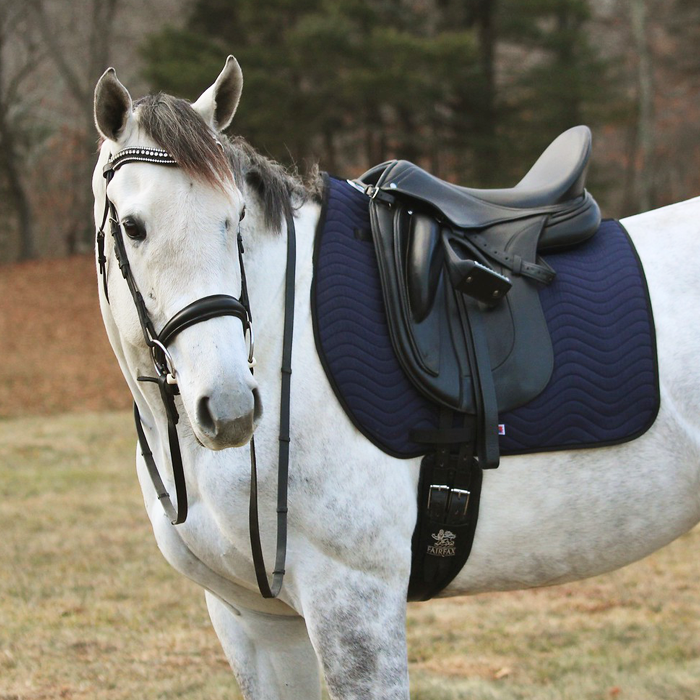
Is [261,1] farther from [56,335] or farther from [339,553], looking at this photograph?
[339,553]

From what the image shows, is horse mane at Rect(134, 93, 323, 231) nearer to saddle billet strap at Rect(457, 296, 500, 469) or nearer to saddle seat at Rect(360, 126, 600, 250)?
saddle seat at Rect(360, 126, 600, 250)

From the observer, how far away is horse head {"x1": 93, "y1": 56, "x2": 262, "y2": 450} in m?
1.79

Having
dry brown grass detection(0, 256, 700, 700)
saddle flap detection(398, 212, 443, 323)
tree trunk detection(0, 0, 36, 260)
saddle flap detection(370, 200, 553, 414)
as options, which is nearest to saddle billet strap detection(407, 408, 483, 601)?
saddle flap detection(370, 200, 553, 414)

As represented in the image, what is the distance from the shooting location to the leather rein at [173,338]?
1.86 metres

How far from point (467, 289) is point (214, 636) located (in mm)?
2869

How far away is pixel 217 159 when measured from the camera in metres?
1.97

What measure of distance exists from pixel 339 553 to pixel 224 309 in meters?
0.68

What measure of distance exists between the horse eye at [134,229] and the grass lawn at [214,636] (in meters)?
2.36

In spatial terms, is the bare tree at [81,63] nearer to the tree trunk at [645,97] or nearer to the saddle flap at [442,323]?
the tree trunk at [645,97]

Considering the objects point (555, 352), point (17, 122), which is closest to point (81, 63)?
point (17, 122)

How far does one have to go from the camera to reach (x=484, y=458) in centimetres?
219

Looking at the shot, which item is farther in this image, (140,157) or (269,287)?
A: (269,287)

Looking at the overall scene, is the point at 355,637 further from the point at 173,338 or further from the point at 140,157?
the point at 140,157

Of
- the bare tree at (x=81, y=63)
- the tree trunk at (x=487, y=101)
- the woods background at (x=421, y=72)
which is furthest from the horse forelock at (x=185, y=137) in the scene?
the bare tree at (x=81, y=63)
